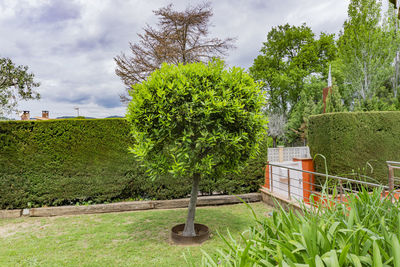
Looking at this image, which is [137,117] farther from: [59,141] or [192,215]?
[59,141]

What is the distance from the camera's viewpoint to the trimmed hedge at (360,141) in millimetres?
7223

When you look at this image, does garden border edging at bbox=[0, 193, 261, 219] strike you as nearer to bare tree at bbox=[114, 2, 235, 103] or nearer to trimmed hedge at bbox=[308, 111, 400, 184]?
trimmed hedge at bbox=[308, 111, 400, 184]

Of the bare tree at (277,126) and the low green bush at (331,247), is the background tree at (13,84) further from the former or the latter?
the bare tree at (277,126)

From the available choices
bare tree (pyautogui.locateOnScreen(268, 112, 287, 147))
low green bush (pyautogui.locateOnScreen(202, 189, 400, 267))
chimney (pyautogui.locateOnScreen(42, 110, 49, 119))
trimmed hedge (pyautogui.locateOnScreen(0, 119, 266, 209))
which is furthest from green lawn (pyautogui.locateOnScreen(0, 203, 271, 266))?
bare tree (pyautogui.locateOnScreen(268, 112, 287, 147))

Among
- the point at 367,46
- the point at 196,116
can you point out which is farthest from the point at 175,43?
the point at 367,46

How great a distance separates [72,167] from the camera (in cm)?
591

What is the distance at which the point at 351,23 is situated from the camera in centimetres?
1742

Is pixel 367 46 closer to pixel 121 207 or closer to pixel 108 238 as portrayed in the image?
pixel 121 207

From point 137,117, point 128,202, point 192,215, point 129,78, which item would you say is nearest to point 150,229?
point 192,215

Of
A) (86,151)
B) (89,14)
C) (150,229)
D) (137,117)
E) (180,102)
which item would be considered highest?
(89,14)

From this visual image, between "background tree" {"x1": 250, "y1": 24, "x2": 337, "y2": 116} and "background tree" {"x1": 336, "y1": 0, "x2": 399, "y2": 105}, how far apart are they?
5037mm

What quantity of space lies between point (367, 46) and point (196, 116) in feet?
63.4

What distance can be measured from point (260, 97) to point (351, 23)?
61.7ft

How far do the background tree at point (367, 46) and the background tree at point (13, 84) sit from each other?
2103cm
